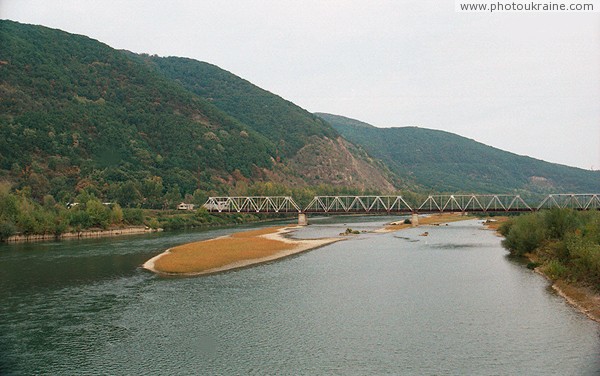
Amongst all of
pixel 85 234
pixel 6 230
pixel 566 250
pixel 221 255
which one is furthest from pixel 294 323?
pixel 85 234

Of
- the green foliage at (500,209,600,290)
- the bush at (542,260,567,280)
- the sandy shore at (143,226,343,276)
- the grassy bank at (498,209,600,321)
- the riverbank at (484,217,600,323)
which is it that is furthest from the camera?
the sandy shore at (143,226,343,276)

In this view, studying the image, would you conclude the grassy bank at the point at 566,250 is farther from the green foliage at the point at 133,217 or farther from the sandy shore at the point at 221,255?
the green foliage at the point at 133,217

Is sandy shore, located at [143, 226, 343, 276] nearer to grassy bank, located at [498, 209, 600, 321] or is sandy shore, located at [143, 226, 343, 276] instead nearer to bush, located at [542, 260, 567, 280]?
grassy bank, located at [498, 209, 600, 321]

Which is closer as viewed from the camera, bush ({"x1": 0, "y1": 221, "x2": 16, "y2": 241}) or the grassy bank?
the grassy bank

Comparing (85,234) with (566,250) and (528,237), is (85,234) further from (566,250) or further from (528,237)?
(566,250)

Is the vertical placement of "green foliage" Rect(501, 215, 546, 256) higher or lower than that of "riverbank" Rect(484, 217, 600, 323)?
higher

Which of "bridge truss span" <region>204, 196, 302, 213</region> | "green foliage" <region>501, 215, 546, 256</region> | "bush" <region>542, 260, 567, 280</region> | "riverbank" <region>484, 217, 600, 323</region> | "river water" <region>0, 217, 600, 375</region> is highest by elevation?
"bridge truss span" <region>204, 196, 302, 213</region>

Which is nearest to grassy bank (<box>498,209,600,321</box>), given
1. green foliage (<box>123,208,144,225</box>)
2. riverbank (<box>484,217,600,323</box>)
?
riverbank (<box>484,217,600,323</box>)
